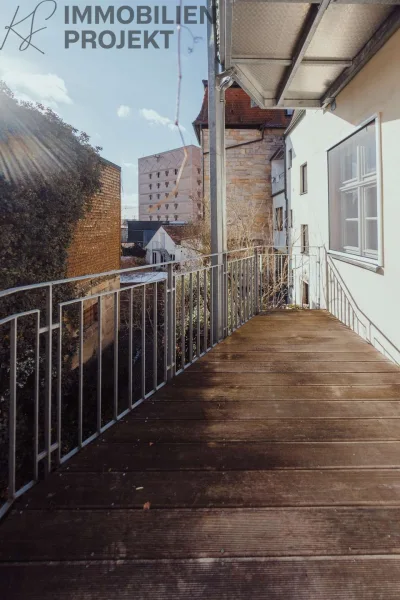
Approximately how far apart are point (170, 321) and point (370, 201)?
308cm

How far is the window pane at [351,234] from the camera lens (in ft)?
17.1

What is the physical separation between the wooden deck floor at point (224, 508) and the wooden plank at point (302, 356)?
809mm

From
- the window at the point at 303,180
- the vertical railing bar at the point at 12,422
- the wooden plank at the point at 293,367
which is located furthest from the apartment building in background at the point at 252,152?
the vertical railing bar at the point at 12,422

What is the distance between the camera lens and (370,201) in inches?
182

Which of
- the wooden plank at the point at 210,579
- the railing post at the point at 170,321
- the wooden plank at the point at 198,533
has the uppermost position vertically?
the railing post at the point at 170,321

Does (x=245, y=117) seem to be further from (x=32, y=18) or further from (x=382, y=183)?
(x=32, y=18)

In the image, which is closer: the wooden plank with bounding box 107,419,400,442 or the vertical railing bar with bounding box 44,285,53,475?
the vertical railing bar with bounding box 44,285,53,475

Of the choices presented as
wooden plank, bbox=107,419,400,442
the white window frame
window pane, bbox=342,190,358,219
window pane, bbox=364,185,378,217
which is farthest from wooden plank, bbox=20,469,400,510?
window pane, bbox=342,190,358,219

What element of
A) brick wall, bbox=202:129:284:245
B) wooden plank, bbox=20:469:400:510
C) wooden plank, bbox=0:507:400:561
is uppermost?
brick wall, bbox=202:129:284:245

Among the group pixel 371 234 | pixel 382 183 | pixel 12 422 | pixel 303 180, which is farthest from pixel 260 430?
pixel 303 180

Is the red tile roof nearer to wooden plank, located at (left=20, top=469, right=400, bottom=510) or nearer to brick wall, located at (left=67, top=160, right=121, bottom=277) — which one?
brick wall, located at (left=67, top=160, right=121, bottom=277)

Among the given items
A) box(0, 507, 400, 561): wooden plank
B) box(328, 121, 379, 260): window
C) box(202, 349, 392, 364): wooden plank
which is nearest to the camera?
box(0, 507, 400, 561): wooden plank

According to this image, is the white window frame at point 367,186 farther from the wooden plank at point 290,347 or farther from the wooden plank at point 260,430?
the wooden plank at point 260,430

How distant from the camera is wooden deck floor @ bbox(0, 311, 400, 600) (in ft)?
4.08
